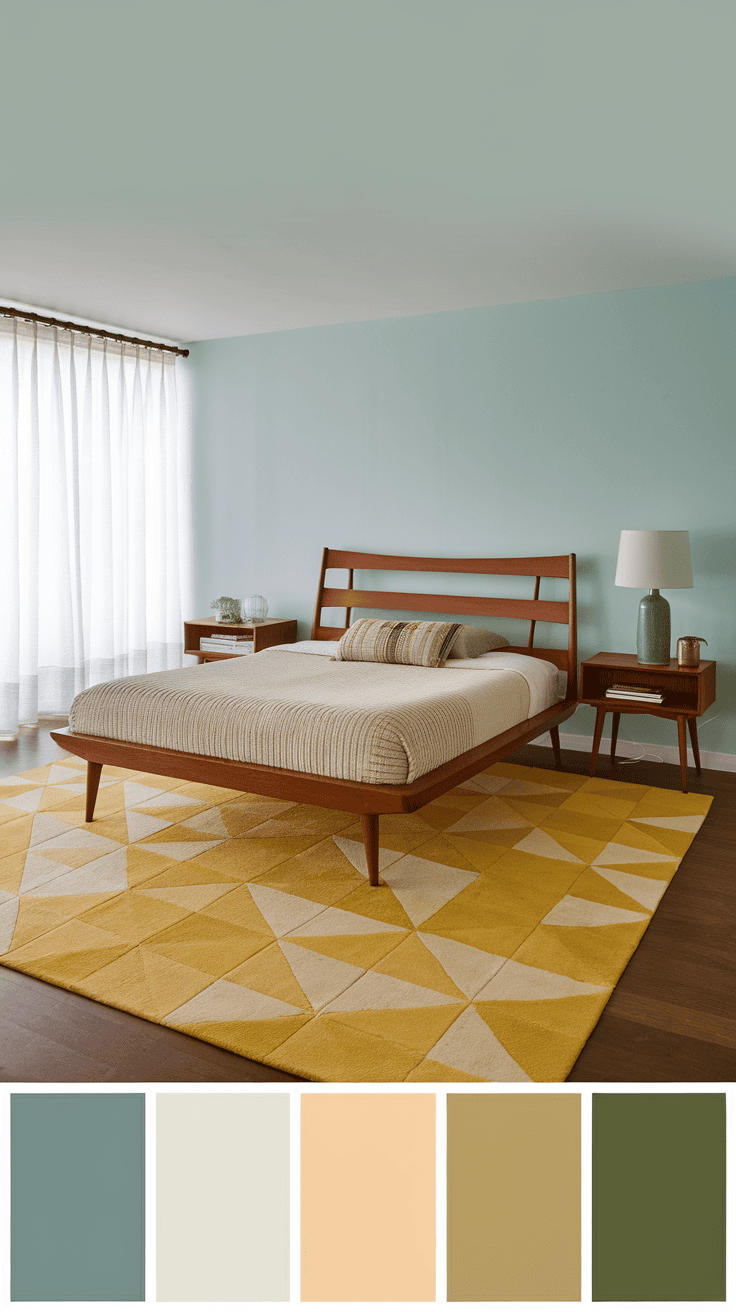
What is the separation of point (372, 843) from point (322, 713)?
519 millimetres

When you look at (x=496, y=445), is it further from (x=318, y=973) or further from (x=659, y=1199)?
(x=659, y=1199)

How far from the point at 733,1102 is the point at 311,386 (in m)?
5.04

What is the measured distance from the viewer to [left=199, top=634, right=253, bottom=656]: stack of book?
575 centimetres

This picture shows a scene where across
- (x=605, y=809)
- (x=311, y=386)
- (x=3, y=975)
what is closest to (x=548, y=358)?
(x=311, y=386)

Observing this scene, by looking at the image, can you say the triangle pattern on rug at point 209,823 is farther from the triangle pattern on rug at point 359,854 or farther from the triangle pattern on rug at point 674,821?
the triangle pattern on rug at point 674,821

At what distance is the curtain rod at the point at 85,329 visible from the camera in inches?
202

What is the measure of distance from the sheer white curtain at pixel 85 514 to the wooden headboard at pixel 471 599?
1423 mm

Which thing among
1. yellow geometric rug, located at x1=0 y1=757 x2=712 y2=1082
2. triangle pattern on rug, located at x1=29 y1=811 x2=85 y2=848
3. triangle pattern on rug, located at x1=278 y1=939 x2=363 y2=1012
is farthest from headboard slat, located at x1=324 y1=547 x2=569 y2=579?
triangle pattern on rug, located at x1=278 y1=939 x2=363 y2=1012

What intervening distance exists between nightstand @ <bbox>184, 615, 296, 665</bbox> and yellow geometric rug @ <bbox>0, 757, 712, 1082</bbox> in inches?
66.7

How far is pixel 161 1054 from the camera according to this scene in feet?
7.06

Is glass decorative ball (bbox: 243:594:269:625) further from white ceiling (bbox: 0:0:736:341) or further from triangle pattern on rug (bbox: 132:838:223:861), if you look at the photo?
triangle pattern on rug (bbox: 132:838:223:861)

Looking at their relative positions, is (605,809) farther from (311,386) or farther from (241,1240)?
(311,386)

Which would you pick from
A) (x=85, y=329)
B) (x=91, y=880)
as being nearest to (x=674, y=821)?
(x=91, y=880)

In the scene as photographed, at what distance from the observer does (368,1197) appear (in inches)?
57.3
